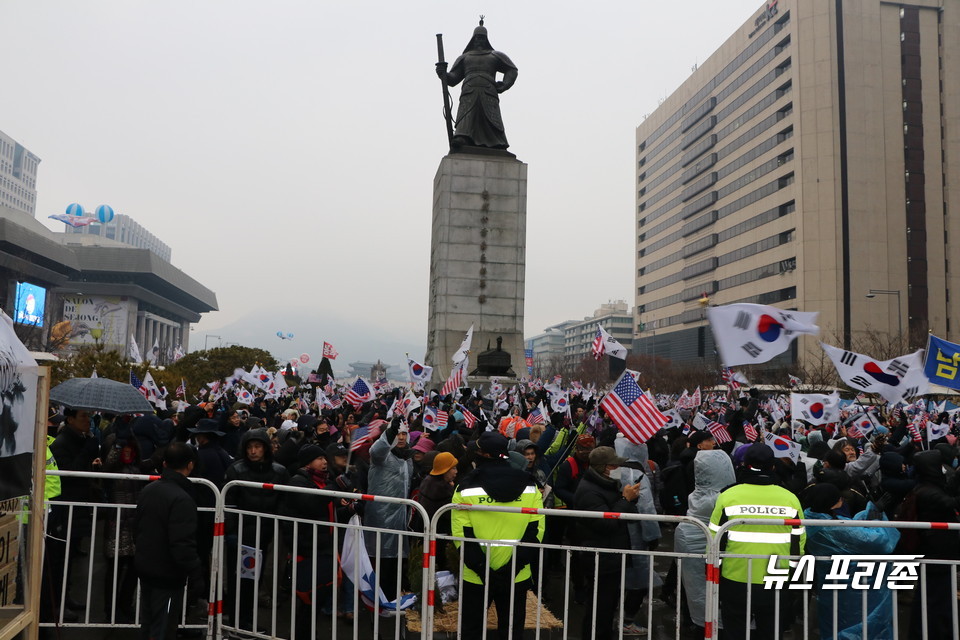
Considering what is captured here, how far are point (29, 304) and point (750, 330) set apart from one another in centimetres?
8479

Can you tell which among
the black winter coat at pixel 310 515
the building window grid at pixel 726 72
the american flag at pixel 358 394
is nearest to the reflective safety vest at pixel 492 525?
the black winter coat at pixel 310 515

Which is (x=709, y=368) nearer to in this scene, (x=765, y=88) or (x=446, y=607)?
(x=765, y=88)

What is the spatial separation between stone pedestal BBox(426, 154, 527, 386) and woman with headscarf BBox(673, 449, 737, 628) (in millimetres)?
21456

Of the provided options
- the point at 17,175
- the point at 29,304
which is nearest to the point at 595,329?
the point at 29,304

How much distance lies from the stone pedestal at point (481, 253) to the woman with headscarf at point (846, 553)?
22093 millimetres

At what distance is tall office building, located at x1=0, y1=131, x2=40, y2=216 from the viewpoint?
475 feet

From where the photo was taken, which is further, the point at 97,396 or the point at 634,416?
the point at 634,416

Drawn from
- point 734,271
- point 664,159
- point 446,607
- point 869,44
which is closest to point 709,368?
point 734,271

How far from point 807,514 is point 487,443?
2.53 meters

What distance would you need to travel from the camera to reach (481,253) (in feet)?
92.9

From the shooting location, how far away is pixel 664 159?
3723 inches

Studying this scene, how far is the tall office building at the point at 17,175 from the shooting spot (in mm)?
144875

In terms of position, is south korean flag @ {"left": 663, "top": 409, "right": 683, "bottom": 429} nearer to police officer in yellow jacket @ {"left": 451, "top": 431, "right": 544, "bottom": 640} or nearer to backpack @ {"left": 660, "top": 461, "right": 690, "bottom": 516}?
backpack @ {"left": 660, "top": 461, "right": 690, "bottom": 516}

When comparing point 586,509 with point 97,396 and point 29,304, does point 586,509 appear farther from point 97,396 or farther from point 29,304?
point 29,304
